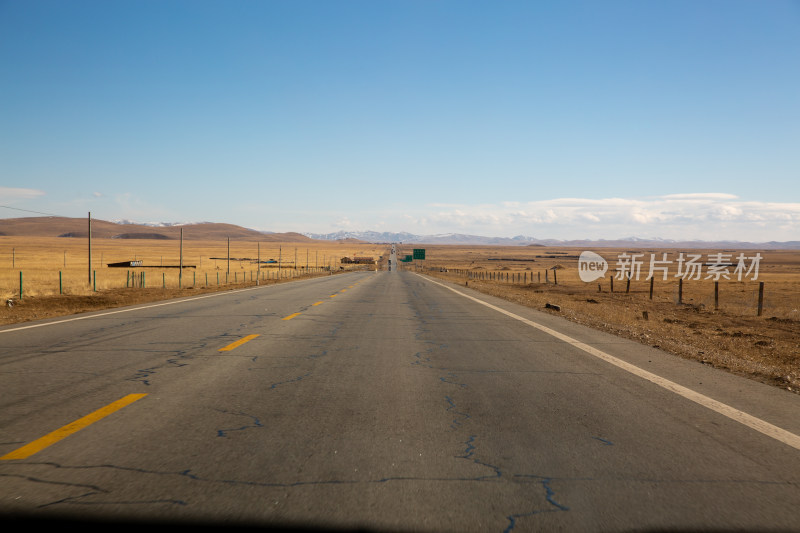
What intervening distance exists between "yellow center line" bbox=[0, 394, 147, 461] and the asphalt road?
23 millimetres

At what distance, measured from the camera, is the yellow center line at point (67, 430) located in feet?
13.7

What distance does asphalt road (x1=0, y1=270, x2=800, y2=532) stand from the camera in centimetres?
335

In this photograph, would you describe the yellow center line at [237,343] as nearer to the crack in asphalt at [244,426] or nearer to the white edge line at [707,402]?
the crack in asphalt at [244,426]

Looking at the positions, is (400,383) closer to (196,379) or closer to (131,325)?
(196,379)

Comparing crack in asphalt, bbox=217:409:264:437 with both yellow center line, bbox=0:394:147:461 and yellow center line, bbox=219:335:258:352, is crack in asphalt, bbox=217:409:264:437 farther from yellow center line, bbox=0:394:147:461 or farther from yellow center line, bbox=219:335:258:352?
yellow center line, bbox=219:335:258:352

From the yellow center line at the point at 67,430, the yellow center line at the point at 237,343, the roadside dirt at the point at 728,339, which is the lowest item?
the roadside dirt at the point at 728,339

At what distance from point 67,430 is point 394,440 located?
9.09ft

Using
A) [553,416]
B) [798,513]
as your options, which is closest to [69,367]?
[553,416]

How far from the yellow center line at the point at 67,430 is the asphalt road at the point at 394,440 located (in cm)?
2

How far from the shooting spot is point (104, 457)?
4.11 meters

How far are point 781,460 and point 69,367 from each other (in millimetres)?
8077

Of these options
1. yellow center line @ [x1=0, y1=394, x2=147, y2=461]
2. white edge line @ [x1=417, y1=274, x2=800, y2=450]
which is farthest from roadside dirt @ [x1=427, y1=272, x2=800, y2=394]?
yellow center line @ [x1=0, y1=394, x2=147, y2=461]

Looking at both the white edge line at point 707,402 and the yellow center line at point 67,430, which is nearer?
the yellow center line at point 67,430

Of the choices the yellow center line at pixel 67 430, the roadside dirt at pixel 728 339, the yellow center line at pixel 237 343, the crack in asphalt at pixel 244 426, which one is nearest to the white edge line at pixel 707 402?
the roadside dirt at pixel 728 339
